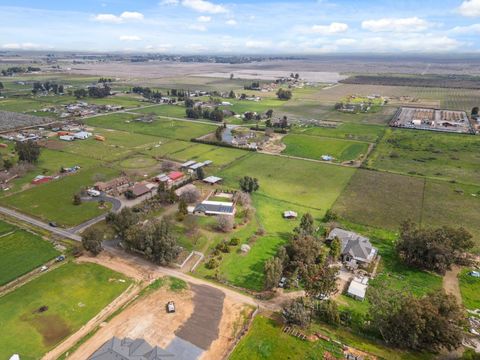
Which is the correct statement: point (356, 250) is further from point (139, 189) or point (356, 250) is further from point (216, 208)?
point (139, 189)

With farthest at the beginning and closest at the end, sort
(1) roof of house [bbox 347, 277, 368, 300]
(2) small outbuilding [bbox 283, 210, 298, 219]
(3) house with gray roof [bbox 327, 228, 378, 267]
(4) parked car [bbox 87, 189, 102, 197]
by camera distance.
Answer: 1. (4) parked car [bbox 87, 189, 102, 197]
2. (2) small outbuilding [bbox 283, 210, 298, 219]
3. (3) house with gray roof [bbox 327, 228, 378, 267]
4. (1) roof of house [bbox 347, 277, 368, 300]

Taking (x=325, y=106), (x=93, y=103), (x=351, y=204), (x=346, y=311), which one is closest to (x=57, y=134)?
(x=93, y=103)

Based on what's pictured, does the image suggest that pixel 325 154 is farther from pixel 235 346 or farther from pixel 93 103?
pixel 93 103

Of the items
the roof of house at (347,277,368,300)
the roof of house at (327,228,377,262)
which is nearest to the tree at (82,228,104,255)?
the roof of house at (327,228,377,262)

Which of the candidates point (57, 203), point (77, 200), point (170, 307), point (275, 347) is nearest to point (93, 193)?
point (77, 200)

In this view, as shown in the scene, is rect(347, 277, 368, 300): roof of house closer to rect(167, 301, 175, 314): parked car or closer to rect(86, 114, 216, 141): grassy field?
rect(167, 301, 175, 314): parked car

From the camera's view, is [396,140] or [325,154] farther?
[396,140]
